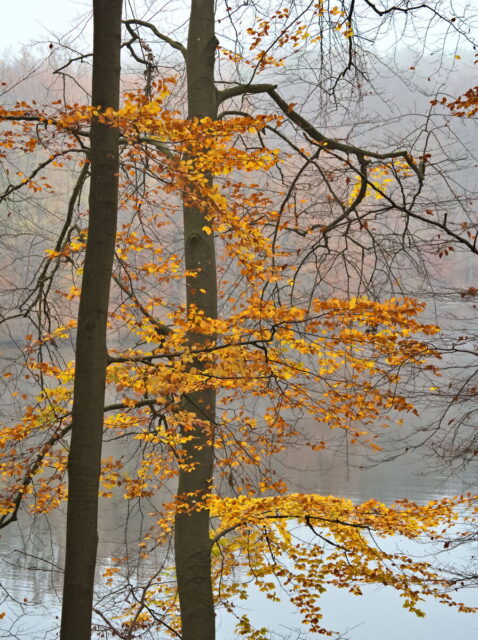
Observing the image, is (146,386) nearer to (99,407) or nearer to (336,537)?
(99,407)

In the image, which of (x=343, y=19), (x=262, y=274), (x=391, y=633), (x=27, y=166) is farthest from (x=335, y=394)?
(x=27, y=166)

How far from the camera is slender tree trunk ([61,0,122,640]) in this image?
138 inches

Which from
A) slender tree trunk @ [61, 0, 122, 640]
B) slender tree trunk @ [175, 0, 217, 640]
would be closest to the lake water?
slender tree trunk @ [175, 0, 217, 640]

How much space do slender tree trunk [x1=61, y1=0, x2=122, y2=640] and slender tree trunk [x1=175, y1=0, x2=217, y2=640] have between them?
1.73m

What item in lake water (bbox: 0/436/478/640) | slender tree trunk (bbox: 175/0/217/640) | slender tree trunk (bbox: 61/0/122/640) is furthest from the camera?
lake water (bbox: 0/436/478/640)

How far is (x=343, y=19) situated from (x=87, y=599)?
450cm

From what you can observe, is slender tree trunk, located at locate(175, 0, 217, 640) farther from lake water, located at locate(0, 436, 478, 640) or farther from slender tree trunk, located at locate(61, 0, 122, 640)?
slender tree trunk, located at locate(61, 0, 122, 640)

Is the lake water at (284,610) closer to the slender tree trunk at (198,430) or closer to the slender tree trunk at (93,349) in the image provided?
the slender tree trunk at (198,430)

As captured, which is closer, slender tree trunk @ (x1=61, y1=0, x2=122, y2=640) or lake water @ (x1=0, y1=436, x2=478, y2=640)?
slender tree trunk @ (x1=61, y1=0, x2=122, y2=640)

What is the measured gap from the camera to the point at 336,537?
312 inches

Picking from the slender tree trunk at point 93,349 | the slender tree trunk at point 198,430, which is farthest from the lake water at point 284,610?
the slender tree trunk at point 93,349

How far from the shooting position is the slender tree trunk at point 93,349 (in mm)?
3512

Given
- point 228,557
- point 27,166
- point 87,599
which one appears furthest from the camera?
point 27,166

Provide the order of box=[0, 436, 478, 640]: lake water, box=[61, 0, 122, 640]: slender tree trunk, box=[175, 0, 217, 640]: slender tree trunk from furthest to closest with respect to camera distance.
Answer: box=[0, 436, 478, 640]: lake water, box=[175, 0, 217, 640]: slender tree trunk, box=[61, 0, 122, 640]: slender tree trunk
